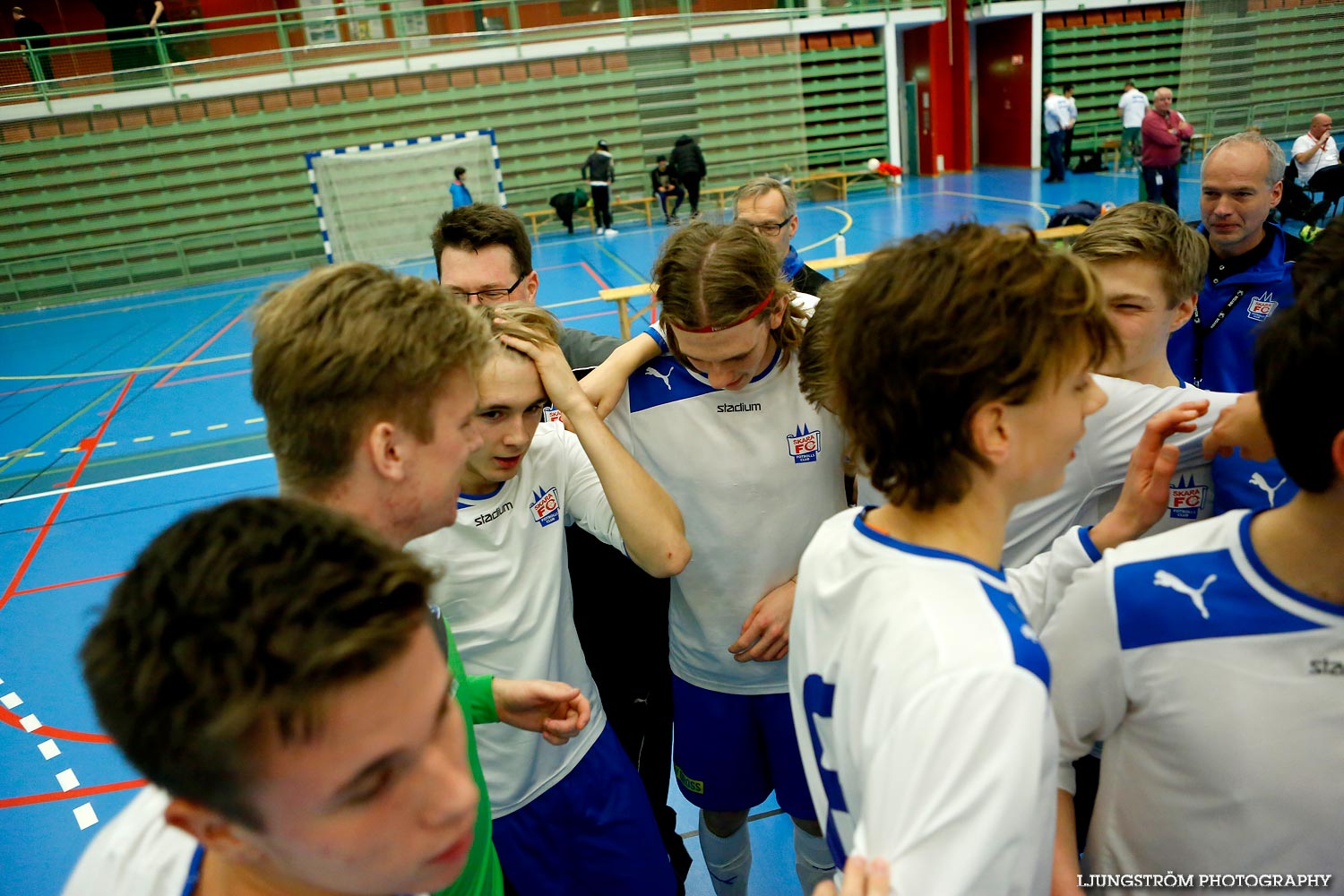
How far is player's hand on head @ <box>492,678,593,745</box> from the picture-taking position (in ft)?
5.68

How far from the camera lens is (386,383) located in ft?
4.63

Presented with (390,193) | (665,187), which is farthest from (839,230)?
(390,193)

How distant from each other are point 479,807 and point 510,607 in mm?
604

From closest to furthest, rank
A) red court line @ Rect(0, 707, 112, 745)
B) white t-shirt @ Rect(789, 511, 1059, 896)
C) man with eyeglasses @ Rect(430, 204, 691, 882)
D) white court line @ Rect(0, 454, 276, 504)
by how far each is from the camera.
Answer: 1. white t-shirt @ Rect(789, 511, 1059, 896)
2. man with eyeglasses @ Rect(430, 204, 691, 882)
3. red court line @ Rect(0, 707, 112, 745)
4. white court line @ Rect(0, 454, 276, 504)

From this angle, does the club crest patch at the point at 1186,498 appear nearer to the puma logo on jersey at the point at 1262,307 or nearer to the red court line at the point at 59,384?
the puma logo on jersey at the point at 1262,307

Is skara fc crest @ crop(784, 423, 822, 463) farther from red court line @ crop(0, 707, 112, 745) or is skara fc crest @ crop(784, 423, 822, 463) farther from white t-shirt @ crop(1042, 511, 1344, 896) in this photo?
red court line @ crop(0, 707, 112, 745)

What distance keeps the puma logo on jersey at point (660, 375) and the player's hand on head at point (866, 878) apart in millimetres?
1627

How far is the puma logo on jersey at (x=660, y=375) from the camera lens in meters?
2.46

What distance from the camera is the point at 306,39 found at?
1756cm

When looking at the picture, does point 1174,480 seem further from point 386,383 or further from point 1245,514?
point 386,383

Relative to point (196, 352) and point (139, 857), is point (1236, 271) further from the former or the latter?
point (196, 352)

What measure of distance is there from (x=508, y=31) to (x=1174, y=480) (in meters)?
19.8

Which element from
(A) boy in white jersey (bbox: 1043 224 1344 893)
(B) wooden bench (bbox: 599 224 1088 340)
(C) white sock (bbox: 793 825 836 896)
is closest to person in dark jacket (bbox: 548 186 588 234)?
(B) wooden bench (bbox: 599 224 1088 340)

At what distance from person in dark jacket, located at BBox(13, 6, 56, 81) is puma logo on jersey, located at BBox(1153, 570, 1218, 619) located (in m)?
20.7
